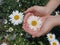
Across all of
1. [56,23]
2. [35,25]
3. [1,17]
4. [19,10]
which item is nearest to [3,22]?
[1,17]

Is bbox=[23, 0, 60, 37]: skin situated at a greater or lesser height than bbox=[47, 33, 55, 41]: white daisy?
greater

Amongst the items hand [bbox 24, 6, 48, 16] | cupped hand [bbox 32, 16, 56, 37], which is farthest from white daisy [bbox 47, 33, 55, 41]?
hand [bbox 24, 6, 48, 16]

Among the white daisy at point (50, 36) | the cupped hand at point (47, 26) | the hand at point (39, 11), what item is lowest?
the white daisy at point (50, 36)

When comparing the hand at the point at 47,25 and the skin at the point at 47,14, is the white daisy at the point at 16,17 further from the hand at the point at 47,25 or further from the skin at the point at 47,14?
the hand at the point at 47,25

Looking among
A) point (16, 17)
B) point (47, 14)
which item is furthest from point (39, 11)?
point (16, 17)

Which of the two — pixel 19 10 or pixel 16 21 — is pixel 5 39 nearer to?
pixel 16 21

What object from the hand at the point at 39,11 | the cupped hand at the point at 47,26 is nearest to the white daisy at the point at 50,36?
the cupped hand at the point at 47,26

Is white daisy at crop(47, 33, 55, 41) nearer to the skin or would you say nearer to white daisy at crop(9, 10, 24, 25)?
the skin
